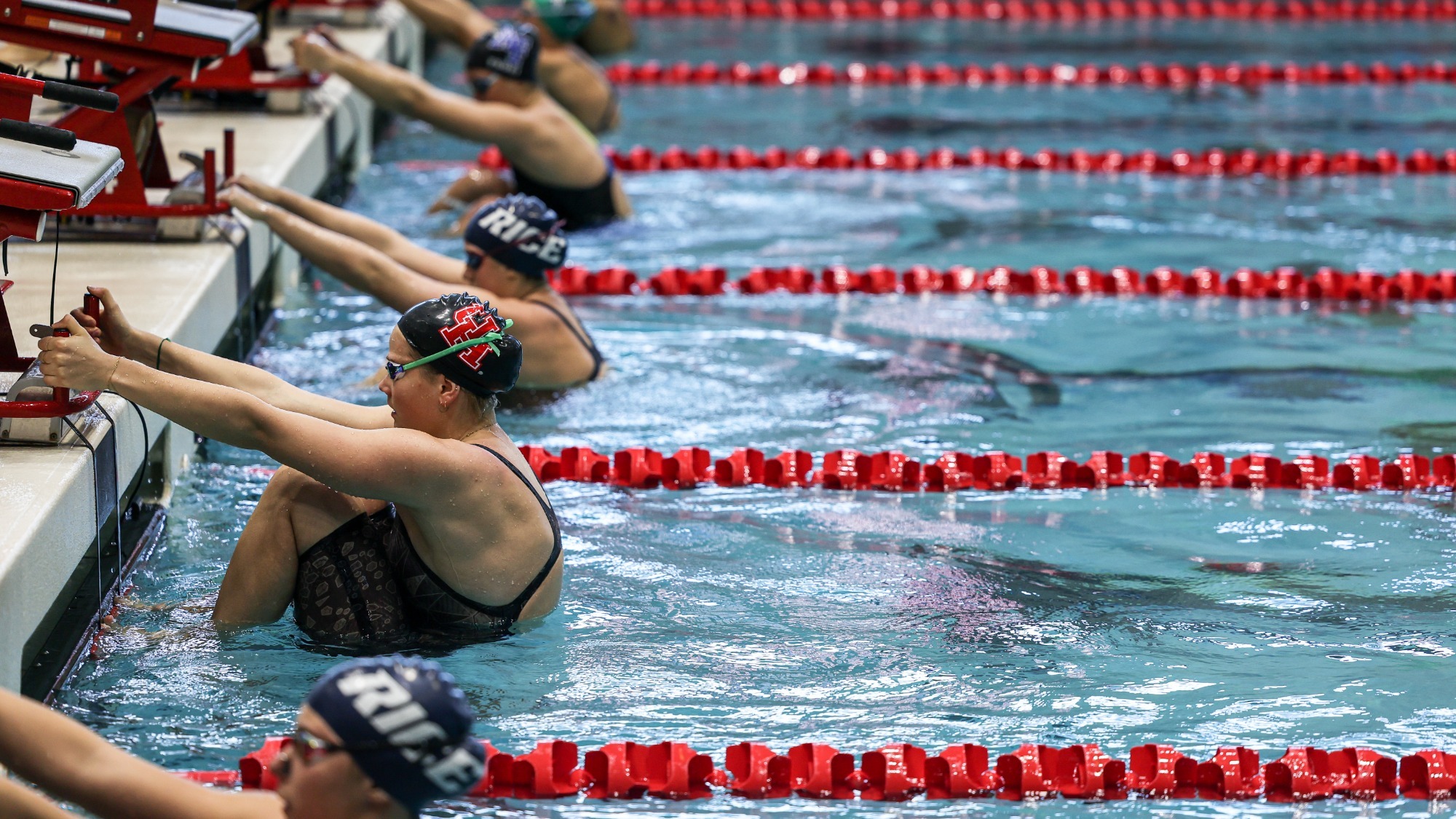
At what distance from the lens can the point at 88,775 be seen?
251 centimetres

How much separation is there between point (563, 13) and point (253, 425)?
6.09m

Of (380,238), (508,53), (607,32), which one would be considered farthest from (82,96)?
(607,32)

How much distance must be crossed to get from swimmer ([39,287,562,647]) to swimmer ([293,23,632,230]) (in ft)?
9.84

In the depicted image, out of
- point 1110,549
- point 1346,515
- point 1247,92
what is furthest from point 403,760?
point 1247,92

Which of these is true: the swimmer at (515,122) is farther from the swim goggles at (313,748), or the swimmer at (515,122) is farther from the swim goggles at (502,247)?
the swim goggles at (313,748)

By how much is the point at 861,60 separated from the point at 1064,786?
9.70 m

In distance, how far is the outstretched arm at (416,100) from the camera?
21.1ft

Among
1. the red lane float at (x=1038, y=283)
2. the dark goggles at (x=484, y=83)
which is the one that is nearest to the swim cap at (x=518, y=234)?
the red lane float at (x=1038, y=283)

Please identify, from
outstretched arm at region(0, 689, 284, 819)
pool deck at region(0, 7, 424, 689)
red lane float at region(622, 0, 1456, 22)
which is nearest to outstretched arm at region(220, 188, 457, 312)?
pool deck at region(0, 7, 424, 689)

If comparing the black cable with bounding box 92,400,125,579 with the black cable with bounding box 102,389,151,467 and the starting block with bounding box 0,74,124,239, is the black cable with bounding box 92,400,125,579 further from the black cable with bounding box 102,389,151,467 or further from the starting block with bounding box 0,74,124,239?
the starting block with bounding box 0,74,124,239

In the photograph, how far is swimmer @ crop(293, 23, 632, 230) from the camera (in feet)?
22.7

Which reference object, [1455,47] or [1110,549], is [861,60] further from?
[1110,549]

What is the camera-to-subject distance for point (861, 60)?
41.9 ft

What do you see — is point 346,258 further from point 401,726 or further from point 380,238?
point 401,726
